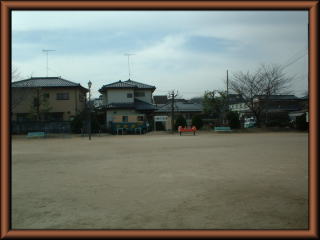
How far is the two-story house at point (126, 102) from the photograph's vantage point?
99.2ft

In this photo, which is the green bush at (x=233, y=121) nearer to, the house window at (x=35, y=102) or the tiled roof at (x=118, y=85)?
the tiled roof at (x=118, y=85)

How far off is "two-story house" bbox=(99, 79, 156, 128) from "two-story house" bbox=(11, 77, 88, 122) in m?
3.53

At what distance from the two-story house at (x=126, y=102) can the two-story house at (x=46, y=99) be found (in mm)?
3527

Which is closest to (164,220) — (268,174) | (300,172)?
(268,174)

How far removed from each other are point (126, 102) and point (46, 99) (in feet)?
30.1

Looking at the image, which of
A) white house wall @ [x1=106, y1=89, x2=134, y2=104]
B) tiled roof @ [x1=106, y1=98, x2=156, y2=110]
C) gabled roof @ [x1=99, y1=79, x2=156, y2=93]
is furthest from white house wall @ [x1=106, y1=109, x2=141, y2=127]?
gabled roof @ [x1=99, y1=79, x2=156, y2=93]

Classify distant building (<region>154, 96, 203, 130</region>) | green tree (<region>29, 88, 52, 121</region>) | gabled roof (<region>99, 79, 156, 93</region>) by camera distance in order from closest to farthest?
green tree (<region>29, 88, 52, 121</region>) → gabled roof (<region>99, 79, 156, 93</region>) → distant building (<region>154, 96, 203, 130</region>)

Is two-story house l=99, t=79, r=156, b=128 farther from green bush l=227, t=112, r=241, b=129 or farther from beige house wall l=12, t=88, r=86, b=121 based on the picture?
green bush l=227, t=112, r=241, b=129

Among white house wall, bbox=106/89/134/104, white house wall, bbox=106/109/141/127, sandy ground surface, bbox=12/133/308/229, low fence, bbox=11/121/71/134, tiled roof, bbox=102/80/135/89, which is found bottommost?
sandy ground surface, bbox=12/133/308/229

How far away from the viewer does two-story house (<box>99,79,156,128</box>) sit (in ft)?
99.2

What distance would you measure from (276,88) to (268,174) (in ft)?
86.3

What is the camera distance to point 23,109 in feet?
97.0

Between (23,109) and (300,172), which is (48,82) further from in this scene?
(300,172)

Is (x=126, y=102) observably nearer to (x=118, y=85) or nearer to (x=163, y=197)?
(x=118, y=85)
